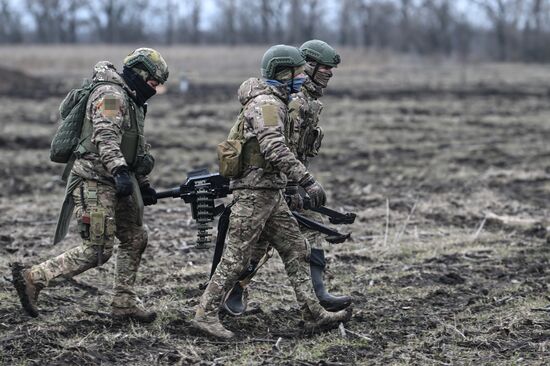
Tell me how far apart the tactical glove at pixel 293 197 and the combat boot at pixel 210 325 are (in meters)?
1.25

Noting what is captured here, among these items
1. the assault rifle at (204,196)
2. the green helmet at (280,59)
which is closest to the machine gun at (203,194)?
the assault rifle at (204,196)

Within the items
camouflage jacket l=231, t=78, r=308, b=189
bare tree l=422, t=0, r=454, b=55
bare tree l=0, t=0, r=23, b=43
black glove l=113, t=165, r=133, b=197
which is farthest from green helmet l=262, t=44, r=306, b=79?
bare tree l=0, t=0, r=23, b=43

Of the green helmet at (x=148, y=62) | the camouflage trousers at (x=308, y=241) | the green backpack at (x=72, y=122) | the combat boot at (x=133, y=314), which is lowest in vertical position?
the combat boot at (x=133, y=314)

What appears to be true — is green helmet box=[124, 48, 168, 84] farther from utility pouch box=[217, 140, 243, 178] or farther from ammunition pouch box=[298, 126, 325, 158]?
ammunition pouch box=[298, 126, 325, 158]

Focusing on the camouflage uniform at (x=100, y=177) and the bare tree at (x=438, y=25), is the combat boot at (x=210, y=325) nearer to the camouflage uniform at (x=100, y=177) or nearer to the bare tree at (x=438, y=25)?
the camouflage uniform at (x=100, y=177)

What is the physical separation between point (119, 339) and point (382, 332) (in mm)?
2056

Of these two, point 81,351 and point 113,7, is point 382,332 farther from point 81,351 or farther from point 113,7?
point 113,7

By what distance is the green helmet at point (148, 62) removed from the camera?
21.8 ft

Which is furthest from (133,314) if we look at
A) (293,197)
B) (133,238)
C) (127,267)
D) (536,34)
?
(536,34)

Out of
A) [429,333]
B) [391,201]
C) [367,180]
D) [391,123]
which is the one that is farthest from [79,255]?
[391,123]

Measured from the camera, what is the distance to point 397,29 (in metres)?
79.5

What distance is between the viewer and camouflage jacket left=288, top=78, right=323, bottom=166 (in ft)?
23.2

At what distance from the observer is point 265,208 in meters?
6.61

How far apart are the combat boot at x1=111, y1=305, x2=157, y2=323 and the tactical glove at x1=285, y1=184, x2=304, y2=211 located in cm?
147
